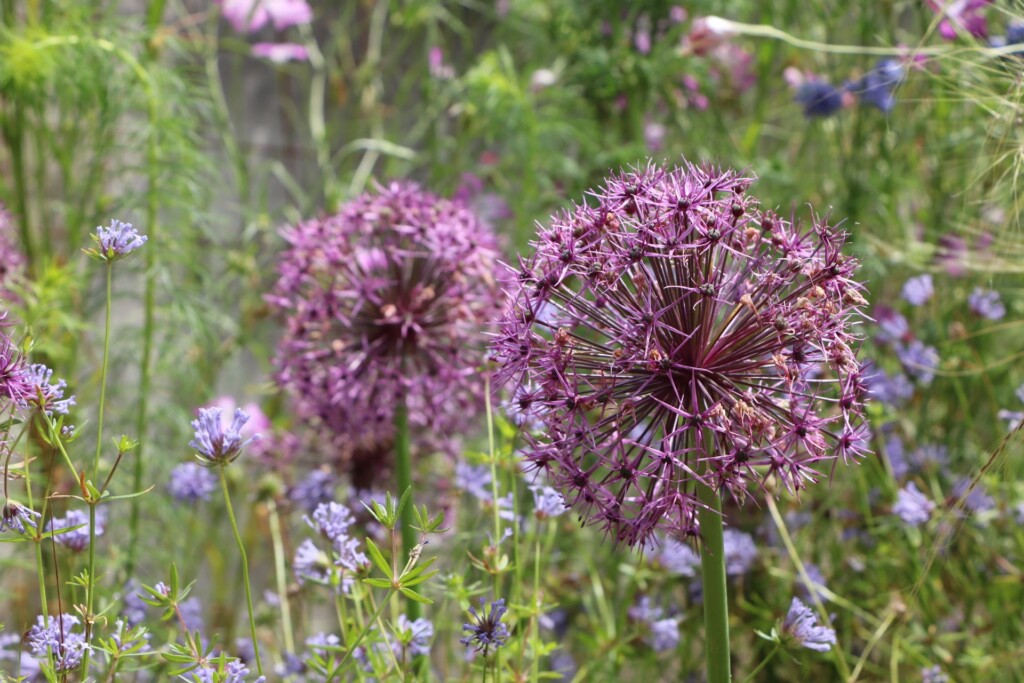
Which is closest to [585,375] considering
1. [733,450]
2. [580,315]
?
[580,315]

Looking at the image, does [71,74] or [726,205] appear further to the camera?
[71,74]

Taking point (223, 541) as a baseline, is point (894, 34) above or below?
above

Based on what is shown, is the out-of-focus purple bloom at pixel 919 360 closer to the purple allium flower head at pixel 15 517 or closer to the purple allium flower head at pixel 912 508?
the purple allium flower head at pixel 912 508

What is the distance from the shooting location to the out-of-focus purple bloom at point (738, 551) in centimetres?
176

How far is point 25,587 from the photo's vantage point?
2.20 m

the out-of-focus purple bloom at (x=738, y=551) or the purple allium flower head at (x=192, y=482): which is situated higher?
the purple allium flower head at (x=192, y=482)

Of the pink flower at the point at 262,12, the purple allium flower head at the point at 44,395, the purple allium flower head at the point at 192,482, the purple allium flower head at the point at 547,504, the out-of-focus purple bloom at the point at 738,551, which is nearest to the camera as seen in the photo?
the purple allium flower head at the point at 44,395

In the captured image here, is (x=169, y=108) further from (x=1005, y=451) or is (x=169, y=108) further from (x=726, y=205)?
(x=1005, y=451)

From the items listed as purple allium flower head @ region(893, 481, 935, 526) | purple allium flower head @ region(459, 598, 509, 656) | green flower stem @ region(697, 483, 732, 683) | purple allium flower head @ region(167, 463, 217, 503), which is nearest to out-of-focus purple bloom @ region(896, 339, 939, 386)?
purple allium flower head @ region(893, 481, 935, 526)

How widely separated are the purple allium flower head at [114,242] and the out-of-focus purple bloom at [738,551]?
1.13 m

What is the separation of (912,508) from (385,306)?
0.89 m

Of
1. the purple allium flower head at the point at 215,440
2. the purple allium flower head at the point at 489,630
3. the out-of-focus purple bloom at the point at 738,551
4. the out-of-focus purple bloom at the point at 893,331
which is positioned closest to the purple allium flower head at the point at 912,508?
the out-of-focus purple bloom at the point at 738,551

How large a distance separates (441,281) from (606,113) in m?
0.95

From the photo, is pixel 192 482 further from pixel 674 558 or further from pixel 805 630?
pixel 805 630
